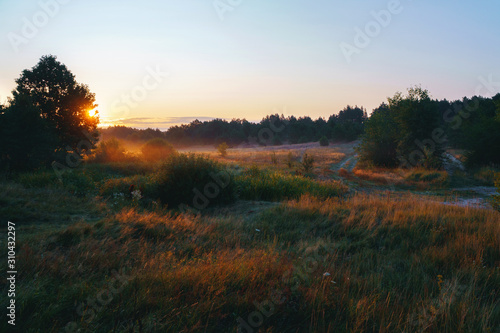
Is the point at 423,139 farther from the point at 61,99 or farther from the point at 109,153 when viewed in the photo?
the point at 61,99

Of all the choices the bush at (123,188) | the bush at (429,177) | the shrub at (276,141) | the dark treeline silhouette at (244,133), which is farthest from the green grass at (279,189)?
the shrub at (276,141)

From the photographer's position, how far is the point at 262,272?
13.5 feet

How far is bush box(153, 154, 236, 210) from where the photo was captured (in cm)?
1098

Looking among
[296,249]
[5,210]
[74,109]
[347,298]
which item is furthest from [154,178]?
[74,109]

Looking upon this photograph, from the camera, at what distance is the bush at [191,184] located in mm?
10984

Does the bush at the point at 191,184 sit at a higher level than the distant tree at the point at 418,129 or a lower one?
lower

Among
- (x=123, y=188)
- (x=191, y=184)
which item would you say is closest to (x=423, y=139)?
(x=191, y=184)

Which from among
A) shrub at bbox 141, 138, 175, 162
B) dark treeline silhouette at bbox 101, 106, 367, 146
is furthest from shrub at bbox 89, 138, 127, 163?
dark treeline silhouette at bbox 101, 106, 367, 146

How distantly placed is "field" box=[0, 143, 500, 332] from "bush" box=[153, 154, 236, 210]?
3.14 m

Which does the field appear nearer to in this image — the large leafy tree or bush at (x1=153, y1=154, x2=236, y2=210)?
bush at (x1=153, y1=154, x2=236, y2=210)

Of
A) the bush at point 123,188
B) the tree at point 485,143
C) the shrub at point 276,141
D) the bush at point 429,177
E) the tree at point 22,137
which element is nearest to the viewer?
the bush at point 123,188

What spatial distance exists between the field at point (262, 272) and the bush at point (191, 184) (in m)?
3.14

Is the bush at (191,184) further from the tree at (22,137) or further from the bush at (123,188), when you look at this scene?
the tree at (22,137)

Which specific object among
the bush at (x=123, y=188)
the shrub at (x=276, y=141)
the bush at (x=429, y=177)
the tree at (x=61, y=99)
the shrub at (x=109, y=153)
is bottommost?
the bush at (x=429, y=177)
